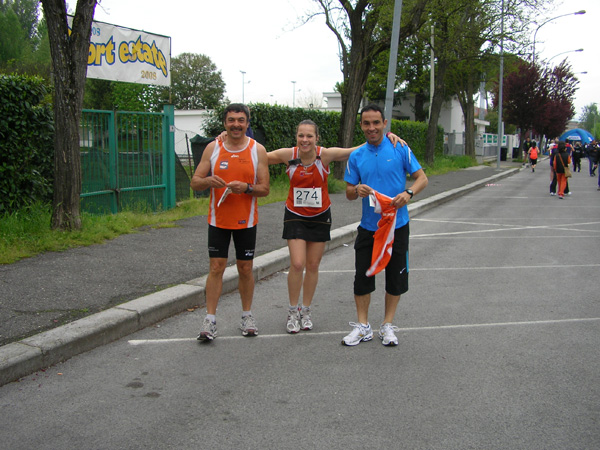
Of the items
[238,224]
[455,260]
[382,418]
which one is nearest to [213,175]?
[238,224]

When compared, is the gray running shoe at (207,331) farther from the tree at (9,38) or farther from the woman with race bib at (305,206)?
the tree at (9,38)

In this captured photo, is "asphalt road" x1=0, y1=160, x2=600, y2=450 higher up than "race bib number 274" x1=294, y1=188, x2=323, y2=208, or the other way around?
"race bib number 274" x1=294, y1=188, x2=323, y2=208

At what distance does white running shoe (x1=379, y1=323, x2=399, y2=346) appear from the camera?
4840 millimetres

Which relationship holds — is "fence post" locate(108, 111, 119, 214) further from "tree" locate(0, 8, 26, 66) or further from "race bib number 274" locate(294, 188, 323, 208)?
"tree" locate(0, 8, 26, 66)

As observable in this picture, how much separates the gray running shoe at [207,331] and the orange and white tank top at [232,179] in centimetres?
81

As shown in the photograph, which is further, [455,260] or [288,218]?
[455,260]

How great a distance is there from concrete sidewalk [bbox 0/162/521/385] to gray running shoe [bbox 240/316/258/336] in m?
0.91

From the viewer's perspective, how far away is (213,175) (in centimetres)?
475

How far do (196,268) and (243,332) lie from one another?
2.16 m

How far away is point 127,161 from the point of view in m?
11.2

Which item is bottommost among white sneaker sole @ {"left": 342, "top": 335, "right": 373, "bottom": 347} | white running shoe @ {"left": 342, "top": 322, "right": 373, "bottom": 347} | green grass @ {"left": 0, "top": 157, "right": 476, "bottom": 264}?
white sneaker sole @ {"left": 342, "top": 335, "right": 373, "bottom": 347}

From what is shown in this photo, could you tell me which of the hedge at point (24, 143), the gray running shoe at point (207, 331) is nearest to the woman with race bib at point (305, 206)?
the gray running shoe at point (207, 331)

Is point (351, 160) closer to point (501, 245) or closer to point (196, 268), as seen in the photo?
point (196, 268)

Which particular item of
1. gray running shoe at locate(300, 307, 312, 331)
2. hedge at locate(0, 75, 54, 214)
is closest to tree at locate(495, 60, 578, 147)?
hedge at locate(0, 75, 54, 214)
